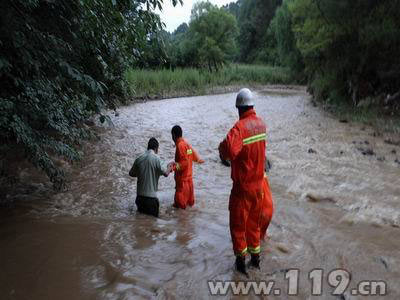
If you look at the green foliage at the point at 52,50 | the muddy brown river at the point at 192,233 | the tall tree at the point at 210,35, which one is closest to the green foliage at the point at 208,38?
the tall tree at the point at 210,35

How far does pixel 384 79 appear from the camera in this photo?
17.3 meters

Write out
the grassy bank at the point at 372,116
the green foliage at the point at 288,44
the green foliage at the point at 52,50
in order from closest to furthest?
the green foliage at the point at 52,50 < the grassy bank at the point at 372,116 < the green foliage at the point at 288,44

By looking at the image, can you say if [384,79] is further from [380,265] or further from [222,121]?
[380,265]

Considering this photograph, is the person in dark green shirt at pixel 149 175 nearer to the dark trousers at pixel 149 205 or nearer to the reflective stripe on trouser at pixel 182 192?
the dark trousers at pixel 149 205

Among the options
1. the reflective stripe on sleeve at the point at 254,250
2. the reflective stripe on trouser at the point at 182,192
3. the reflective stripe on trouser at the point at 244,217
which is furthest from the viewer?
the reflective stripe on trouser at the point at 182,192

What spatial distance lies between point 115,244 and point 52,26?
112 inches

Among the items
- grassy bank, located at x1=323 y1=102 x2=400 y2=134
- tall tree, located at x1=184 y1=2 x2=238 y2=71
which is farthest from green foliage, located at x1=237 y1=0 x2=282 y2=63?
grassy bank, located at x1=323 y1=102 x2=400 y2=134

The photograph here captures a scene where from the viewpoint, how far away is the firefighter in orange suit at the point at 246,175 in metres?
4.32

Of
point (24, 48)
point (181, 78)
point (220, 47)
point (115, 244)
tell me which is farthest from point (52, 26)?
point (220, 47)

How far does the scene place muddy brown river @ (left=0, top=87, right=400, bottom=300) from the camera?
446 centimetres

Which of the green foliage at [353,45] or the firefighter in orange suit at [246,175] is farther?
the green foliage at [353,45]

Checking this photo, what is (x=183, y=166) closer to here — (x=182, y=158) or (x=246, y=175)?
(x=182, y=158)

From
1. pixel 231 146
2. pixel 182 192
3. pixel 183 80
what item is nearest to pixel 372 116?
pixel 182 192

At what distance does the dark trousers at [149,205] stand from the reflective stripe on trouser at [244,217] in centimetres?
242
